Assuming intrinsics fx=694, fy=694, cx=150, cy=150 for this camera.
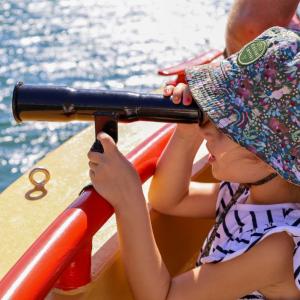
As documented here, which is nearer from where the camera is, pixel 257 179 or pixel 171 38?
pixel 257 179

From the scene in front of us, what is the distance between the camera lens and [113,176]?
1213 mm

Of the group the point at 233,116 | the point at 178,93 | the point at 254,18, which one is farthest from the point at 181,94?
the point at 254,18

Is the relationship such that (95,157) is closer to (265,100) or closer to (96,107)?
(96,107)

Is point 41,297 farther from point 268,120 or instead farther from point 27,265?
point 268,120

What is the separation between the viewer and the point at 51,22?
6.16 meters

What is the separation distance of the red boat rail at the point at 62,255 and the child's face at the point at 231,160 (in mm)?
211

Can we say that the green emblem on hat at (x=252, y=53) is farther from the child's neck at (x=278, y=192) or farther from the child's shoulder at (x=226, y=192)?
the child's shoulder at (x=226, y=192)

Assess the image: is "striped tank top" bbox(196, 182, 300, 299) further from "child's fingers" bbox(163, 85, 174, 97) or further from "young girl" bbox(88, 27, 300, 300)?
→ "child's fingers" bbox(163, 85, 174, 97)

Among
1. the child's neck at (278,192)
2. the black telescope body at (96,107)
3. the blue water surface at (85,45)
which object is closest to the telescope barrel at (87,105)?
the black telescope body at (96,107)

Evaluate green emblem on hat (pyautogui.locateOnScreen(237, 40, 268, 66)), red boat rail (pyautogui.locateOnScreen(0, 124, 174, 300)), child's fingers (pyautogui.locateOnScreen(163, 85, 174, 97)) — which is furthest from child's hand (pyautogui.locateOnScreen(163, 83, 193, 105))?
red boat rail (pyautogui.locateOnScreen(0, 124, 174, 300))

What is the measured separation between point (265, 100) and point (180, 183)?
453 millimetres

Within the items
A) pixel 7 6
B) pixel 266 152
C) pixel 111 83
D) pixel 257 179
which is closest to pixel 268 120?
pixel 266 152

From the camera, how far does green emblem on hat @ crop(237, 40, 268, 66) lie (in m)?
1.15

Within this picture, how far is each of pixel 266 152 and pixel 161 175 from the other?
16.7 inches
